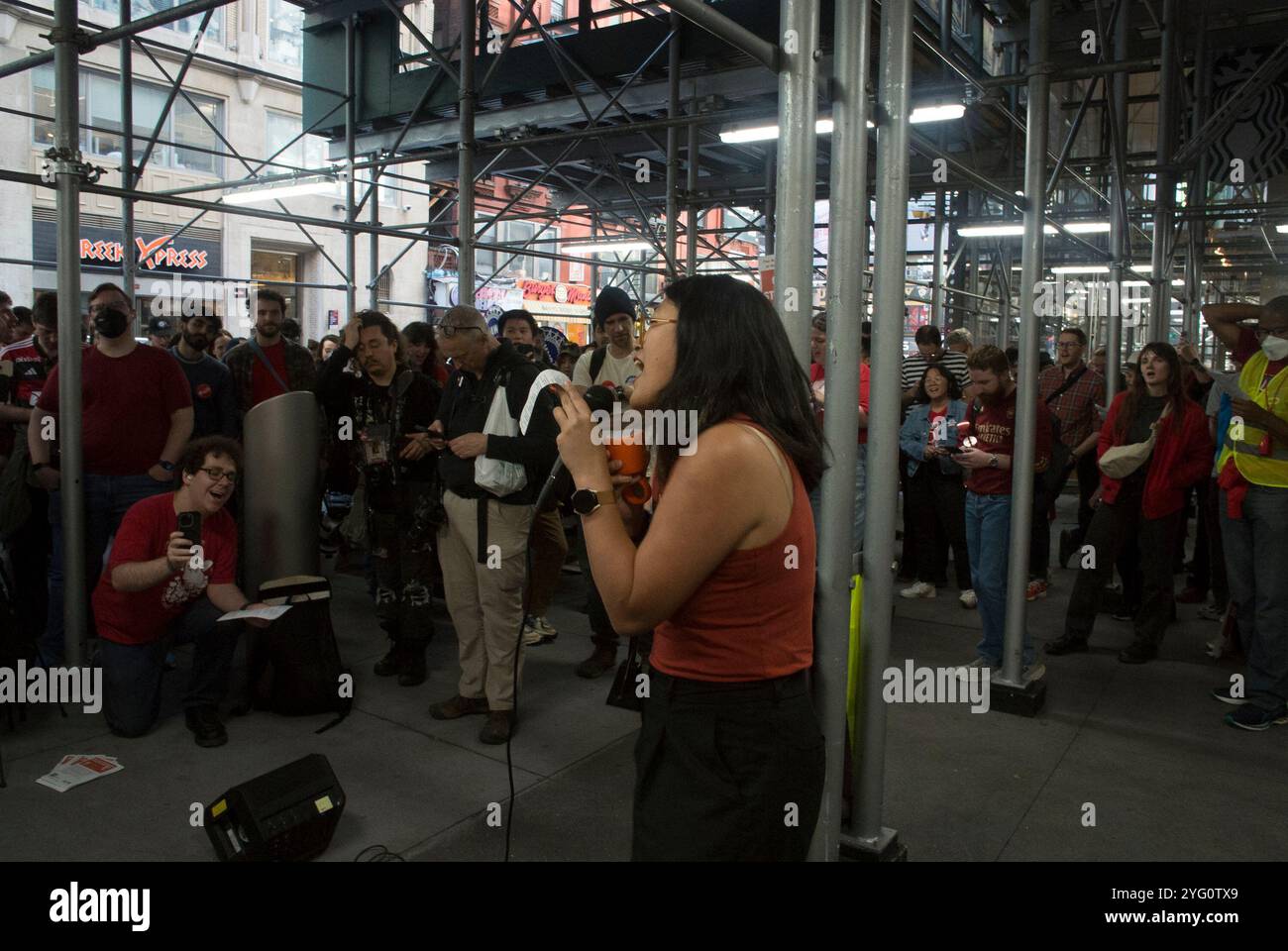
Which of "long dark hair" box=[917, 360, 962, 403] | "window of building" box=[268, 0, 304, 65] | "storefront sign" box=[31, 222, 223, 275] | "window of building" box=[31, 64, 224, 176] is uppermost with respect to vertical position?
"window of building" box=[268, 0, 304, 65]

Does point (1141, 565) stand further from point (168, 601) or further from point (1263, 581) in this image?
point (168, 601)

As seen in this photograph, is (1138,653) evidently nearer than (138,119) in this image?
Yes

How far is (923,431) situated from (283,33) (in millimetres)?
20473

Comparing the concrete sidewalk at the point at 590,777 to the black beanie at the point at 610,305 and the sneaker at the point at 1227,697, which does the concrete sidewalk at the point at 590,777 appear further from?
the black beanie at the point at 610,305

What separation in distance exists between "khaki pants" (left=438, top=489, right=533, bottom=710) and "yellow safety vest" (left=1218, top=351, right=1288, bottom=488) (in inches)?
131

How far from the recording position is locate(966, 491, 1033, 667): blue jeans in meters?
4.87

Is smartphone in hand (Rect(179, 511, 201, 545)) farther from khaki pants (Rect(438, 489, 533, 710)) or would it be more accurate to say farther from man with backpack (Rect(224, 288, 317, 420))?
man with backpack (Rect(224, 288, 317, 420))

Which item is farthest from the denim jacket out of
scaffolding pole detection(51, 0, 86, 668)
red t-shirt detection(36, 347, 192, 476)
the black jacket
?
scaffolding pole detection(51, 0, 86, 668)

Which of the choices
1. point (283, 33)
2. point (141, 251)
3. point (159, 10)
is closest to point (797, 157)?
point (159, 10)

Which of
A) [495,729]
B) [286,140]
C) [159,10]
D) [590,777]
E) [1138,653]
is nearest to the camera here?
[590,777]

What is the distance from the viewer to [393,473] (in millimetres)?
4906

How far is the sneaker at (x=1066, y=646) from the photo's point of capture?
559 centimetres

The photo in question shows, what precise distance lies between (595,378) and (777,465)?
14.2 feet

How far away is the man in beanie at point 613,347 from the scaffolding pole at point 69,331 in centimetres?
259
